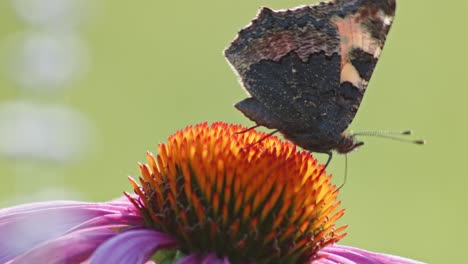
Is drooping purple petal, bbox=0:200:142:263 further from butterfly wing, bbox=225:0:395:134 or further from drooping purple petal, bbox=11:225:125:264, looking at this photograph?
butterfly wing, bbox=225:0:395:134

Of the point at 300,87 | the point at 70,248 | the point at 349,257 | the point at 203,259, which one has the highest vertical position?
the point at 300,87

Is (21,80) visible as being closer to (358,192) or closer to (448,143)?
(358,192)

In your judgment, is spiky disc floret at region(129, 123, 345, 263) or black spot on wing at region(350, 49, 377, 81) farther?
black spot on wing at region(350, 49, 377, 81)

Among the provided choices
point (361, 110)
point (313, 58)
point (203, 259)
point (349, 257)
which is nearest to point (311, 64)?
point (313, 58)

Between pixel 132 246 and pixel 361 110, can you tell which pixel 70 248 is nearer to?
pixel 132 246

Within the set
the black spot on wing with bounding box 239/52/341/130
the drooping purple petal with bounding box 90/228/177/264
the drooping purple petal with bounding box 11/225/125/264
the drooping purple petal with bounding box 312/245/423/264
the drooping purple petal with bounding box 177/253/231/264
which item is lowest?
the drooping purple petal with bounding box 312/245/423/264

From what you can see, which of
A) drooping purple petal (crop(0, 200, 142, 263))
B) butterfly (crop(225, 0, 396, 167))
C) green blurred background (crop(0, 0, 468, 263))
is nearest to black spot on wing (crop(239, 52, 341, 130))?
butterfly (crop(225, 0, 396, 167))

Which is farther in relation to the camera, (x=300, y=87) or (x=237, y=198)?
(x=300, y=87)

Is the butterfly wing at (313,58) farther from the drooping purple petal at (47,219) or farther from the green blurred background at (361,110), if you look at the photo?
the green blurred background at (361,110)

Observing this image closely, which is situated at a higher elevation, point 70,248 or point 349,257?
point 70,248
